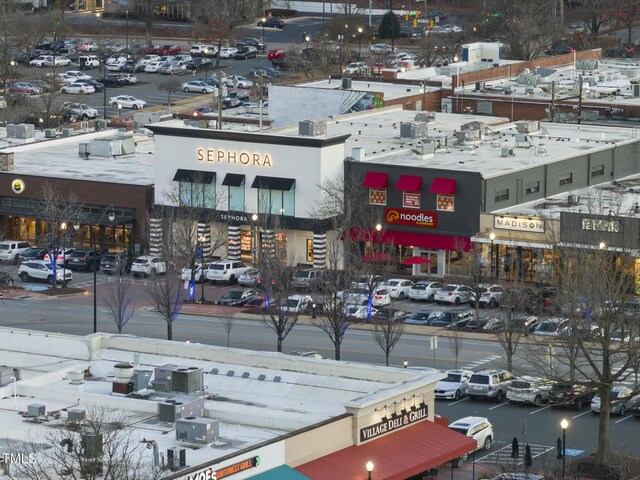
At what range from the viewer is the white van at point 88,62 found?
190000 millimetres

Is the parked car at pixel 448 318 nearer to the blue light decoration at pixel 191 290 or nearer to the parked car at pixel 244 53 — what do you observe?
the blue light decoration at pixel 191 290

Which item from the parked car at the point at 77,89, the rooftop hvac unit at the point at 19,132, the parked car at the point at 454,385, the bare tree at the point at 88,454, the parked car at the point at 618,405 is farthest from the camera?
the parked car at the point at 77,89

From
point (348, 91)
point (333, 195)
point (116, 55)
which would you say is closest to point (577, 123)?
point (348, 91)

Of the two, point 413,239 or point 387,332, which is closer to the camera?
point 387,332

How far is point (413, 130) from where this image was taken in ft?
391

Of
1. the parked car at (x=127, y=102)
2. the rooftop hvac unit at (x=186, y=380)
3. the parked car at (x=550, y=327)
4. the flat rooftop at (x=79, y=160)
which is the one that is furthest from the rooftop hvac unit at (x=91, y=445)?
the parked car at (x=127, y=102)

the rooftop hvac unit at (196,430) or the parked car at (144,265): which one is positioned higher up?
the rooftop hvac unit at (196,430)

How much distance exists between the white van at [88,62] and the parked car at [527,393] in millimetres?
113770

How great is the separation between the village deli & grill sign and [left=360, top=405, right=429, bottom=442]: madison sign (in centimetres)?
535

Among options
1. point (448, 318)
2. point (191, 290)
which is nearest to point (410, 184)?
point (448, 318)

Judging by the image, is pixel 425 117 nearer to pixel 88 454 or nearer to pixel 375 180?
pixel 375 180

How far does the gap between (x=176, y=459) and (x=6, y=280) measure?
1939 inches

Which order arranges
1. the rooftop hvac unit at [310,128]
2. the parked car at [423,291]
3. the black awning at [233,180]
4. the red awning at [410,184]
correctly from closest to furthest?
1. the parked car at [423,291]
2. the red awning at [410,184]
3. the black awning at [233,180]
4. the rooftop hvac unit at [310,128]

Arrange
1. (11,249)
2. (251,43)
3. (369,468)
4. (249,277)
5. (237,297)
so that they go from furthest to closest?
(251,43)
(11,249)
(249,277)
(237,297)
(369,468)
